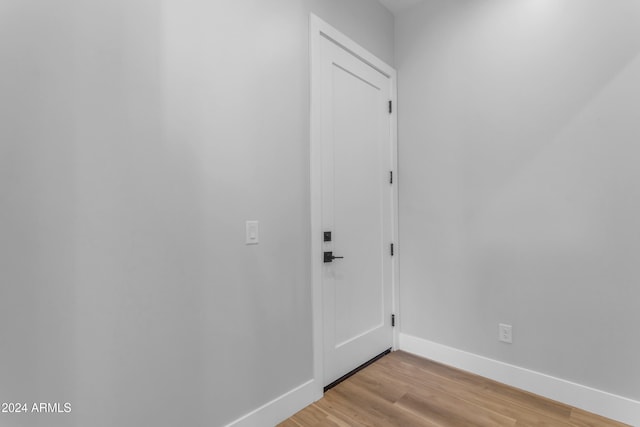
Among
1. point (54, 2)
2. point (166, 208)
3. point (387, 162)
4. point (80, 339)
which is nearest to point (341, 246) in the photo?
point (387, 162)

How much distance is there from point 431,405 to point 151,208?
6.69 feet

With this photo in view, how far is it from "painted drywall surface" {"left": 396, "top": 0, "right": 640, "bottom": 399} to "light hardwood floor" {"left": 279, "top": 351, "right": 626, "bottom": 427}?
226 millimetres

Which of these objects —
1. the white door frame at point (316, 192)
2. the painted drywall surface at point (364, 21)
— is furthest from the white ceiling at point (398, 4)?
the white door frame at point (316, 192)

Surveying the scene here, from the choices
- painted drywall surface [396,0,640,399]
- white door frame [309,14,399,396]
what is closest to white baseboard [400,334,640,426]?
painted drywall surface [396,0,640,399]

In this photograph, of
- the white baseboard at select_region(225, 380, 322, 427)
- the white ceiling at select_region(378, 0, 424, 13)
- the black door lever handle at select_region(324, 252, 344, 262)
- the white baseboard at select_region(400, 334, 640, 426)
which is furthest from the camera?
the white ceiling at select_region(378, 0, 424, 13)

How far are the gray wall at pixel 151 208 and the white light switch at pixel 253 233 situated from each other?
1.5 inches

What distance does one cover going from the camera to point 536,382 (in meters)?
2.07

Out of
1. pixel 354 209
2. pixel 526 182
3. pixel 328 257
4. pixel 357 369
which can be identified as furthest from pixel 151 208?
pixel 526 182

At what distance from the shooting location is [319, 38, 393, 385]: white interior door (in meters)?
2.21

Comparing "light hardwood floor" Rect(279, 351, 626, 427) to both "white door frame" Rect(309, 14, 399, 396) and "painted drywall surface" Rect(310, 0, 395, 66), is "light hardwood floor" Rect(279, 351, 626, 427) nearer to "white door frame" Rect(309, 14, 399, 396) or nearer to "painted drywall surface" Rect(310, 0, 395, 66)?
"white door frame" Rect(309, 14, 399, 396)

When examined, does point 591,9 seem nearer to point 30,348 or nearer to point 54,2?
point 54,2

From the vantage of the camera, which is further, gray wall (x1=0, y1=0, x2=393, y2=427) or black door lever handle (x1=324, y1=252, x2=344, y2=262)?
black door lever handle (x1=324, y1=252, x2=344, y2=262)

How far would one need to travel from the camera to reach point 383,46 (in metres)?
2.73

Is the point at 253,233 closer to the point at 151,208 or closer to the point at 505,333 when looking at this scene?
the point at 151,208
